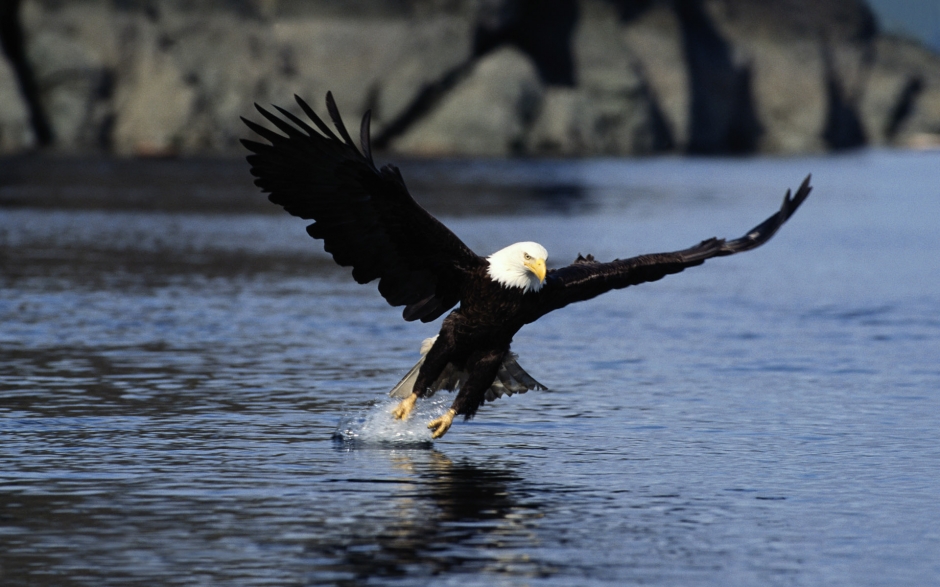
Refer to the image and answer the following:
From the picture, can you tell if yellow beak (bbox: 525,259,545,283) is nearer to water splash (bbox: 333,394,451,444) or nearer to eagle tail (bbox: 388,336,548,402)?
eagle tail (bbox: 388,336,548,402)

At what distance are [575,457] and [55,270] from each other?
12.6m

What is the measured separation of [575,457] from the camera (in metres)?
9.06

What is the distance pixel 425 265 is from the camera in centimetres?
928

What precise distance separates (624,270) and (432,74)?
7710 cm

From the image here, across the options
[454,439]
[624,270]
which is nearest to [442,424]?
[454,439]

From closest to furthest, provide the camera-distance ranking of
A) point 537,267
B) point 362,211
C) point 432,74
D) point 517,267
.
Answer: point 537,267
point 517,267
point 362,211
point 432,74

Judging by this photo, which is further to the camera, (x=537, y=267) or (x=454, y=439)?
(x=454, y=439)

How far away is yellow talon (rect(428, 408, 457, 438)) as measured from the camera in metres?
9.18

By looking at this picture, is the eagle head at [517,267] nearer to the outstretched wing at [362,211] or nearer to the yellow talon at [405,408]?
the outstretched wing at [362,211]

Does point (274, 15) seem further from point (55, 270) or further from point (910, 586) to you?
point (910, 586)

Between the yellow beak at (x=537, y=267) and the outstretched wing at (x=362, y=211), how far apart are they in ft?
1.57

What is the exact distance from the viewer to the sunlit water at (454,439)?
6691 mm

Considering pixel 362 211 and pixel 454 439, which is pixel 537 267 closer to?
pixel 362 211

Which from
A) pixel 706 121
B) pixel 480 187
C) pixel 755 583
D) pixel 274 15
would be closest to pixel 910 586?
pixel 755 583
